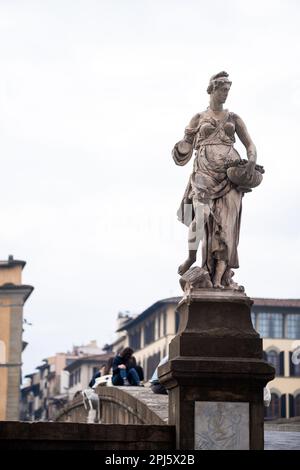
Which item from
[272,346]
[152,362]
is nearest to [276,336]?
[272,346]

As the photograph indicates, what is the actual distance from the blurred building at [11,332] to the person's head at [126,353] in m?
44.5

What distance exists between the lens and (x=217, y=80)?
42.9 feet

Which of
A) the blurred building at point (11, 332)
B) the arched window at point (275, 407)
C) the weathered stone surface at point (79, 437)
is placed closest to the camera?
the weathered stone surface at point (79, 437)

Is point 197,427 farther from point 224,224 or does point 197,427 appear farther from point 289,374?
point 289,374

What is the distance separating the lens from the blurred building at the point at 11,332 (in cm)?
6662

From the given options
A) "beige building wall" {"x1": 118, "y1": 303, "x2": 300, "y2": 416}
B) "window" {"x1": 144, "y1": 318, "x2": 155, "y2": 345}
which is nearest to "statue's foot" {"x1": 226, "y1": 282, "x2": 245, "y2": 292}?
"beige building wall" {"x1": 118, "y1": 303, "x2": 300, "y2": 416}

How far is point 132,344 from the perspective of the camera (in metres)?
99.9

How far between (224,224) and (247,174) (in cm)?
62

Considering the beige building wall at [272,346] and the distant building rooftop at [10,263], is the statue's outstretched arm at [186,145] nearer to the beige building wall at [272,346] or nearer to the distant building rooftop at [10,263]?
the distant building rooftop at [10,263]

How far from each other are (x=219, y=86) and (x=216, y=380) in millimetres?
3449

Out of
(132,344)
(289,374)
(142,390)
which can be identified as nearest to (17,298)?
(289,374)

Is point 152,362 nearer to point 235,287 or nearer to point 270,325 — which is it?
point 270,325

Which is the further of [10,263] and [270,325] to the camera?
[270,325]

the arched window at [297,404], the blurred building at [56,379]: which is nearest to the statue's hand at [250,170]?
the arched window at [297,404]
